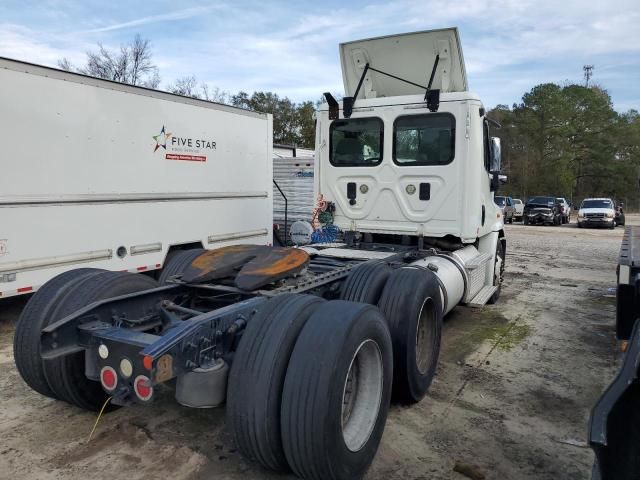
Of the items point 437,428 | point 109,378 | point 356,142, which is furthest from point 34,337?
point 356,142

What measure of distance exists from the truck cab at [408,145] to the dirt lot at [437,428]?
1.54 m

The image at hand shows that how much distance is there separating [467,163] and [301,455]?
170 inches

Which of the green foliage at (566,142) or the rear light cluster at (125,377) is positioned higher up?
the green foliage at (566,142)

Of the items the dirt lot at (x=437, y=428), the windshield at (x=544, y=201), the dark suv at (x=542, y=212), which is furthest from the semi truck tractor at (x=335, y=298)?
the windshield at (x=544, y=201)

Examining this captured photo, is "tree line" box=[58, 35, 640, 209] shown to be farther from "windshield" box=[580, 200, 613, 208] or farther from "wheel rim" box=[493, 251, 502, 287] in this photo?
"wheel rim" box=[493, 251, 502, 287]

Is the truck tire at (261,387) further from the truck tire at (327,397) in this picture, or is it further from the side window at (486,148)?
the side window at (486,148)

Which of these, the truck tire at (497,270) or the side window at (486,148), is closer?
the side window at (486,148)

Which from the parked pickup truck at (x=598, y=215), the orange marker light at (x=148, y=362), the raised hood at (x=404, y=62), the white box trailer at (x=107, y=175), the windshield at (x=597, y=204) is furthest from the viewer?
the windshield at (x=597, y=204)

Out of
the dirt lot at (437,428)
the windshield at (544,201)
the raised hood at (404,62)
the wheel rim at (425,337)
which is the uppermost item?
the raised hood at (404,62)

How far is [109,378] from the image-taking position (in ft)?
9.42

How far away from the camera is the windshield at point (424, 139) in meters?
6.11

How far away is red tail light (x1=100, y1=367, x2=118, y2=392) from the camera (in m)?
2.85

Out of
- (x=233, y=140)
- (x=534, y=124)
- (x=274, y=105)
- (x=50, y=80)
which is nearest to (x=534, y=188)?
(x=534, y=124)

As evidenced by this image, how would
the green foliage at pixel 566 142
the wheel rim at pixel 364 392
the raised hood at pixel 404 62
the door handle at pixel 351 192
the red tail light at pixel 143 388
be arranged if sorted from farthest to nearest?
the green foliage at pixel 566 142
the door handle at pixel 351 192
the raised hood at pixel 404 62
the wheel rim at pixel 364 392
the red tail light at pixel 143 388
